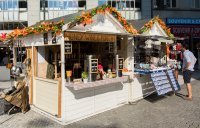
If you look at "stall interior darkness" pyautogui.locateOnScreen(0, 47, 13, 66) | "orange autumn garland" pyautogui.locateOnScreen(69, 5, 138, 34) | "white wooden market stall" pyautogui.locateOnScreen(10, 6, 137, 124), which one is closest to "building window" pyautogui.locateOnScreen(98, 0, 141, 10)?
"stall interior darkness" pyautogui.locateOnScreen(0, 47, 13, 66)

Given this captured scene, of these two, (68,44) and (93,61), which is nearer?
(68,44)

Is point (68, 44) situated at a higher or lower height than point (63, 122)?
higher

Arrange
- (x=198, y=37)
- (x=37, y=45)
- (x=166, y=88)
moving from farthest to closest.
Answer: (x=198, y=37) < (x=166, y=88) < (x=37, y=45)

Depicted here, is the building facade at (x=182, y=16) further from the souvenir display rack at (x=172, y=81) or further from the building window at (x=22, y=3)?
the souvenir display rack at (x=172, y=81)

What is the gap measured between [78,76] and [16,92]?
197 cm

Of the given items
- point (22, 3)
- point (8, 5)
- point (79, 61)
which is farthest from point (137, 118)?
point (8, 5)

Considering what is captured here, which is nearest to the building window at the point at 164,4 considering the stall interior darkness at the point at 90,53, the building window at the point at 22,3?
the building window at the point at 22,3

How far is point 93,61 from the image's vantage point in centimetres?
830

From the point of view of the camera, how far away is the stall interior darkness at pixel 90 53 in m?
9.26

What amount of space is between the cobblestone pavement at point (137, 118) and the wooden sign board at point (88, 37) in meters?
2.23

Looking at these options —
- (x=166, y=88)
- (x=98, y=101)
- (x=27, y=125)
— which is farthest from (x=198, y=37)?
(x=27, y=125)

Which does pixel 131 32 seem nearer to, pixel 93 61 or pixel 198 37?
pixel 93 61

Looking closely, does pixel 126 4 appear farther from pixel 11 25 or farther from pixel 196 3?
pixel 11 25

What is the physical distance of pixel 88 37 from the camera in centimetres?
824
